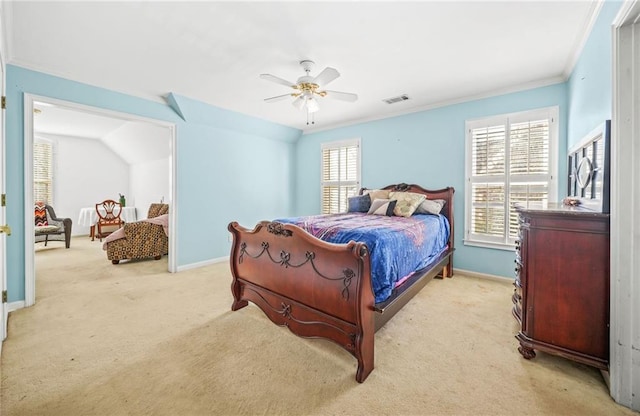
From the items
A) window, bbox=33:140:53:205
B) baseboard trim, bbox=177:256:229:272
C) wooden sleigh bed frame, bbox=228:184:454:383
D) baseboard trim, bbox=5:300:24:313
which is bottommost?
baseboard trim, bbox=5:300:24:313

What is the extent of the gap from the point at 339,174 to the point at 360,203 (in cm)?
124

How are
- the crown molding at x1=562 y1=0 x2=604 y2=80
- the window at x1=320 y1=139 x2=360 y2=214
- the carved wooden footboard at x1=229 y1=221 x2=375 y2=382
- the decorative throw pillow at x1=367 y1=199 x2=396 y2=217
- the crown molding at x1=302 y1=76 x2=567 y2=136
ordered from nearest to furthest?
the carved wooden footboard at x1=229 y1=221 x2=375 y2=382 < the crown molding at x1=562 y1=0 x2=604 y2=80 < the crown molding at x1=302 y1=76 x2=567 y2=136 < the decorative throw pillow at x1=367 y1=199 x2=396 y2=217 < the window at x1=320 y1=139 x2=360 y2=214

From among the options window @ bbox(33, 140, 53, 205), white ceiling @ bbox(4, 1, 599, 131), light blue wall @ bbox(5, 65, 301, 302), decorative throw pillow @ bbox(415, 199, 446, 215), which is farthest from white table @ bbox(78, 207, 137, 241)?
decorative throw pillow @ bbox(415, 199, 446, 215)

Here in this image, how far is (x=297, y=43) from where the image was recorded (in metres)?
2.41

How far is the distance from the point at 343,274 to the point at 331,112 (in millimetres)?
3394

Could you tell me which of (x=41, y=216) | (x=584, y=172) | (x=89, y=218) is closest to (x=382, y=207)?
(x=584, y=172)

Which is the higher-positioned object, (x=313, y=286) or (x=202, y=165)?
(x=202, y=165)

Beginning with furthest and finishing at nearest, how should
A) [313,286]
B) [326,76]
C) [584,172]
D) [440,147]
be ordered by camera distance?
[440,147]
[326,76]
[584,172]
[313,286]

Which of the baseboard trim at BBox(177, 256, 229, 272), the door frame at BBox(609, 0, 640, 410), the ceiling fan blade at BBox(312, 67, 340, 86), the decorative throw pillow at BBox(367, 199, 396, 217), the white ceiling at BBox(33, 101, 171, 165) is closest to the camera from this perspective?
the door frame at BBox(609, 0, 640, 410)

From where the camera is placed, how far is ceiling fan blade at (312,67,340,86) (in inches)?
95.3

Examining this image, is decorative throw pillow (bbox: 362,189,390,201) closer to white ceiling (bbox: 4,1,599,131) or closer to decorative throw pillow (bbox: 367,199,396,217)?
decorative throw pillow (bbox: 367,199,396,217)

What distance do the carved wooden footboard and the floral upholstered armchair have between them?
2717 mm

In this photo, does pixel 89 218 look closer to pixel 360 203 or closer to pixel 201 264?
pixel 201 264

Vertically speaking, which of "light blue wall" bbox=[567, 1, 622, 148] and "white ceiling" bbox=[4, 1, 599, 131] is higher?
"white ceiling" bbox=[4, 1, 599, 131]
